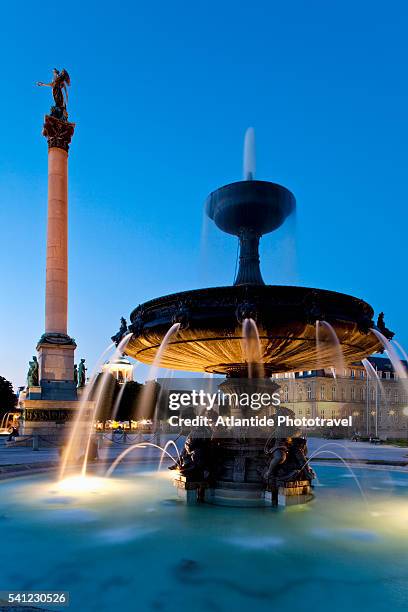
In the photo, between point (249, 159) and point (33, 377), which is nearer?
point (249, 159)

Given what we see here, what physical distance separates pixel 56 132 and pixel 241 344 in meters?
36.0

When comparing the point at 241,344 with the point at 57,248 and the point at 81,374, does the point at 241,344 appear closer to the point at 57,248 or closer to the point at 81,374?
the point at 57,248

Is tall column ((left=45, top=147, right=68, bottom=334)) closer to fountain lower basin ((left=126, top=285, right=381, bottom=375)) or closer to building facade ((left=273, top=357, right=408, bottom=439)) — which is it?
fountain lower basin ((left=126, top=285, right=381, bottom=375))

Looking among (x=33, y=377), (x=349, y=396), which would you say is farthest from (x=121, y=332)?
(x=349, y=396)

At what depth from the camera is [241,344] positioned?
1044 cm

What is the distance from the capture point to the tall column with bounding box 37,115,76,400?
119 ft

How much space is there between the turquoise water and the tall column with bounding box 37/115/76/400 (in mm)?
26597

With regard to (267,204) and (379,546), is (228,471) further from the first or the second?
(267,204)

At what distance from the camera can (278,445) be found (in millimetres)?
10141

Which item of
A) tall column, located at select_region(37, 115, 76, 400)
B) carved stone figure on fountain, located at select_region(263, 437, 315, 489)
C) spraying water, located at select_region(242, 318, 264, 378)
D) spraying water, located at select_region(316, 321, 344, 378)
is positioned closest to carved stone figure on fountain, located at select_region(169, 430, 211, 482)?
carved stone figure on fountain, located at select_region(263, 437, 315, 489)

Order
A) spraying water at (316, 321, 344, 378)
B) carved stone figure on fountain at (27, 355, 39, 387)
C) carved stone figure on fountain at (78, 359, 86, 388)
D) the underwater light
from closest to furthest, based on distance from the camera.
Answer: spraying water at (316, 321, 344, 378), the underwater light, carved stone figure on fountain at (27, 355, 39, 387), carved stone figure on fountain at (78, 359, 86, 388)

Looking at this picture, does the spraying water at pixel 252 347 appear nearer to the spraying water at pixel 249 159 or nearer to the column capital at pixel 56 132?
the spraying water at pixel 249 159

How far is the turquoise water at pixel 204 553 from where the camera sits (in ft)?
16.2

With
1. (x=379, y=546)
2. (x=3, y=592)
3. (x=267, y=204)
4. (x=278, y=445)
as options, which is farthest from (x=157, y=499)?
(x=267, y=204)
